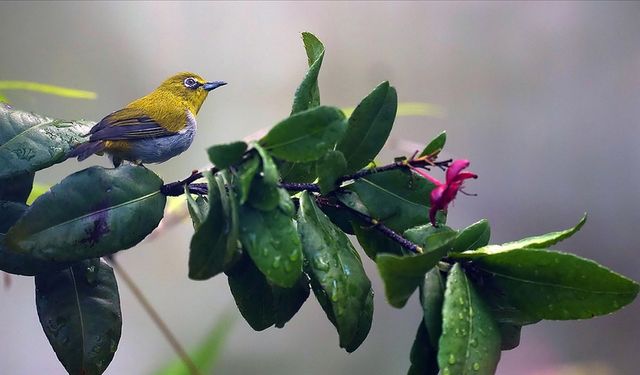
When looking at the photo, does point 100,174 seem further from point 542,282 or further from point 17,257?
point 542,282

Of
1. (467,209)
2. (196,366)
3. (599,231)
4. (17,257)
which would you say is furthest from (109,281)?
(599,231)

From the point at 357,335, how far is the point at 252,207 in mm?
135

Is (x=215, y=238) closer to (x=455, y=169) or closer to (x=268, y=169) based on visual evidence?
(x=268, y=169)

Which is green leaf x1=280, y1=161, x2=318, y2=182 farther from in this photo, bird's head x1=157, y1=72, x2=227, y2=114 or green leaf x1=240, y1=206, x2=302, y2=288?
bird's head x1=157, y1=72, x2=227, y2=114

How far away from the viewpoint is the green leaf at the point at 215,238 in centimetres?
36

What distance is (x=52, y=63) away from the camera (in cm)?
167

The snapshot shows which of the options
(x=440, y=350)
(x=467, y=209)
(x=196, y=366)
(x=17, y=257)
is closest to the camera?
(x=440, y=350)

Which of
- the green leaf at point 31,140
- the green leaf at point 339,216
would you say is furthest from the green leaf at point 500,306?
the green leaf at point 31,140

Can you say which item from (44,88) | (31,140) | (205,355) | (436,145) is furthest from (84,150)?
(205,355)

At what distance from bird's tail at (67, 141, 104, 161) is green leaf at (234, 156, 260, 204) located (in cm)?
18

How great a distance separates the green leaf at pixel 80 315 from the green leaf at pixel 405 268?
0.88ft

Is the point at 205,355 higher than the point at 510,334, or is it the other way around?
the point at 510,334

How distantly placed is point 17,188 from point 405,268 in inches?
13.7

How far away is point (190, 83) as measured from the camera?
68cm
